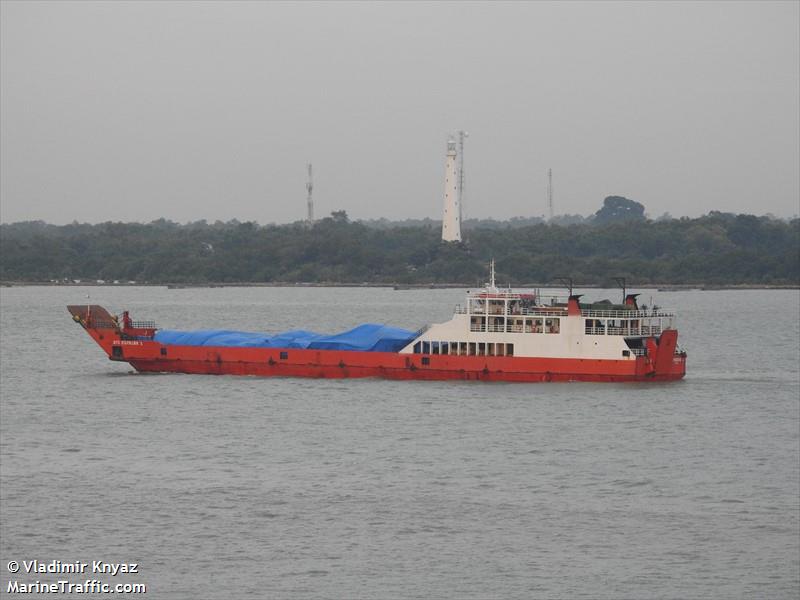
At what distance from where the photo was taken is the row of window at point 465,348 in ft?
210

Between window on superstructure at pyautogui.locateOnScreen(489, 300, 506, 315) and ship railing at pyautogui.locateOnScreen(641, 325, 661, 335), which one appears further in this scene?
window on superstructure at pyautogui.locateOnScreen(489, 300, 506, 315)

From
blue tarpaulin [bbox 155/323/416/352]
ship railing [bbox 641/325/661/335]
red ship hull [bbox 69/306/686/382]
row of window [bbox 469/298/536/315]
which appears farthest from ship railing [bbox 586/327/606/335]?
blue tarpaulin [bbox 155/323/416/352]

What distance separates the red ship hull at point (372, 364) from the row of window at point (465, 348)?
21.2 inches

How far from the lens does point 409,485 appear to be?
4144 centimetres

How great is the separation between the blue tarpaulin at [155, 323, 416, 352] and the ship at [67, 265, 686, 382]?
49mm

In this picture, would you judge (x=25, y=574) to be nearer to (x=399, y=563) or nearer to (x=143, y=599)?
(x=143, y=599)

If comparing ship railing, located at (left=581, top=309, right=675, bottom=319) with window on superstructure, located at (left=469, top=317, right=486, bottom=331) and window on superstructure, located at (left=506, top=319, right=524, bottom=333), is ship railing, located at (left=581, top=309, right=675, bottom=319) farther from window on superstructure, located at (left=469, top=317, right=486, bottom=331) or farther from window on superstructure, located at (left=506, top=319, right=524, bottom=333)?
window on superstructure, located at (left=469, top=317, right=486, bottom=331)

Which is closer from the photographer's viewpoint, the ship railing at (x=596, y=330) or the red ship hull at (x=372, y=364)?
the red ship hull at (x=372, y=364)

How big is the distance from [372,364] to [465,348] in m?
4.47

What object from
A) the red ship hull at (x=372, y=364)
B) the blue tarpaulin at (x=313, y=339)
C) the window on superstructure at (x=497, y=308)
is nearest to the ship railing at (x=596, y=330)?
the red ship hull at (x=372, y=364)

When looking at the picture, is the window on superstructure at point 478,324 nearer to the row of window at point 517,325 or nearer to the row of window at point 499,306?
the row of window at point 517,325

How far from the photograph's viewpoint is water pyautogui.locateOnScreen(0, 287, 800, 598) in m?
32.7

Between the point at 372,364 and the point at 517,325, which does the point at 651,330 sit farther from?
the point at 372,364

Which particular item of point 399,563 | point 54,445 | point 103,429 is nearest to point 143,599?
point 399,563
